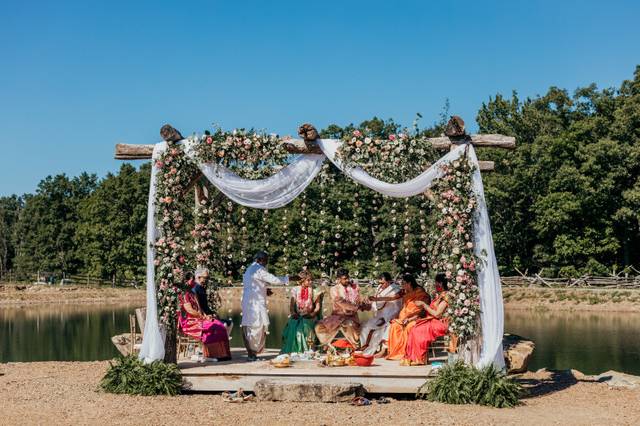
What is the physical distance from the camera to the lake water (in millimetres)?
16981

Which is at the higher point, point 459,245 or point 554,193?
point 554,193

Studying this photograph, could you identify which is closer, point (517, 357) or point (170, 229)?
point (170, 229)

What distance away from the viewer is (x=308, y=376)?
9.72 meters

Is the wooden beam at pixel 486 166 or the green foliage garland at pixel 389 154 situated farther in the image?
the wooden beam at pixel 486 166

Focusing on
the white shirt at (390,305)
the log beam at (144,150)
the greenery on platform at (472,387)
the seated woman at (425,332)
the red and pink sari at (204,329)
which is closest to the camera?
the greenery on platform at (472,387)

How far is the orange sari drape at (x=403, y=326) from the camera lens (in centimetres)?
1100

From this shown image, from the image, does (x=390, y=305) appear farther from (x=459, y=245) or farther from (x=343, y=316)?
(x=459, y=245)

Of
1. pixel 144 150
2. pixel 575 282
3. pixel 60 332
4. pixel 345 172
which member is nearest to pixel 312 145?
pixel 345 172

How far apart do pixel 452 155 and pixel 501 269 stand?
94.1 ft

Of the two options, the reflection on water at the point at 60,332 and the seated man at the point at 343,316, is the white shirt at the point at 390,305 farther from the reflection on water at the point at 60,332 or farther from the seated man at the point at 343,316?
the reflection on water at the point at 60,332

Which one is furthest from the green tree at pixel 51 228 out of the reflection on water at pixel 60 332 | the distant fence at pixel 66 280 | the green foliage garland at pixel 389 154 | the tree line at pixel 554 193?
the green foliage garland at pixel 389 154

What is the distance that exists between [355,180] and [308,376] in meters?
2.87

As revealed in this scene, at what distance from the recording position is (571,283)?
33.4 metres

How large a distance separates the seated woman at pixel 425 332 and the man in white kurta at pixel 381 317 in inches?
40.5
